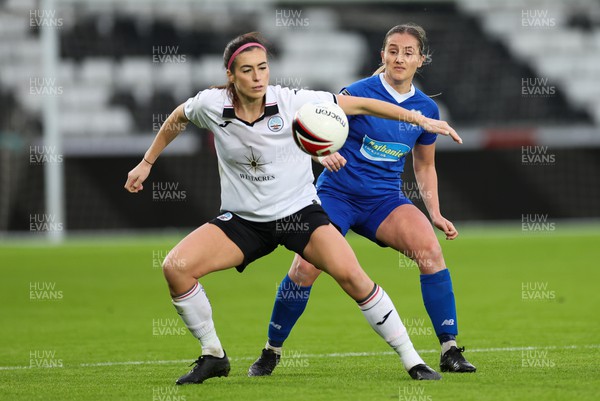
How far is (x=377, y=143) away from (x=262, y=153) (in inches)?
49.7

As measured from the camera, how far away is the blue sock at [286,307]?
7.28 meters

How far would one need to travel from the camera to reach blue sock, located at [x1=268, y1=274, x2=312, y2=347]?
7.28 metres

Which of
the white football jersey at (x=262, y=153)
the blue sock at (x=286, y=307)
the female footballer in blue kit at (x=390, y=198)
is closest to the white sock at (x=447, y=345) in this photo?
the female footballer in blue kit at (x=390, y=198)

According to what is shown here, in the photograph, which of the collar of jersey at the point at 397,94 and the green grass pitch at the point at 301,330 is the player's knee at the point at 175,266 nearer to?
the green grass pitch at the point at 301,330

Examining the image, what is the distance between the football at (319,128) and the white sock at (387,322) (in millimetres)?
901

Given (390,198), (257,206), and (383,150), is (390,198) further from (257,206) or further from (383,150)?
(257,206)

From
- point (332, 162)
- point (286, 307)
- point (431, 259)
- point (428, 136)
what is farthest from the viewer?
Answer: point (428, 136)

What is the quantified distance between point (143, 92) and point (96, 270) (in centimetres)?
758

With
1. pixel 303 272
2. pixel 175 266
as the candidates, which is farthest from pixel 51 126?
pixel 175 266

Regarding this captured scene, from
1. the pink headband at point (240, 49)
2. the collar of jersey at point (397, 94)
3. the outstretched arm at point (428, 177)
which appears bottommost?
the outstretched arm at point (428, 177)

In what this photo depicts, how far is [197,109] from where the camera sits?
21.5ft

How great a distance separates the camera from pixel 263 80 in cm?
635

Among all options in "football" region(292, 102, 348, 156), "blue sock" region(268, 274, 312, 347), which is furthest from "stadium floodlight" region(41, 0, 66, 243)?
"football" region(292, 102, 348, 156)

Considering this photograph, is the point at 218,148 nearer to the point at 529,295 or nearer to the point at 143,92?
the point at 529,295
